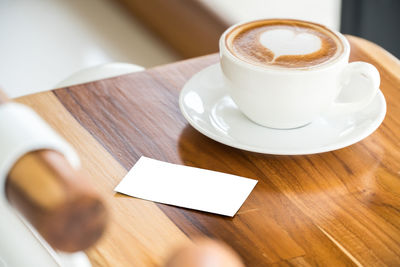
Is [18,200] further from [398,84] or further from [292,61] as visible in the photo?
[398,84]

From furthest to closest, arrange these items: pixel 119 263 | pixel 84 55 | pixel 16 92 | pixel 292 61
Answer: pixel 84 55
pixel 16 92
pixel 292 61
pixel 119 263

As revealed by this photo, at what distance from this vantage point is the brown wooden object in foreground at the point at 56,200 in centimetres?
19

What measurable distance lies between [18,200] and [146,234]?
1.24 feet

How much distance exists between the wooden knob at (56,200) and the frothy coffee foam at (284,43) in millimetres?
493

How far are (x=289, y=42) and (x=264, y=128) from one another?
108mm

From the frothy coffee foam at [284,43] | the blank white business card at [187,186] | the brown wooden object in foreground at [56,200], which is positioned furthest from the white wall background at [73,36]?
the brown wooden object in foreground at [56,200]

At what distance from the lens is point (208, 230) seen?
579 millimetres

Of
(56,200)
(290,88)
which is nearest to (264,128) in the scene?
(290,88)

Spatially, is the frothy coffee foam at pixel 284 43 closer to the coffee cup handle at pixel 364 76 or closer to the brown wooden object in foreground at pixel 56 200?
the coffee cup handle at pixel 364 76

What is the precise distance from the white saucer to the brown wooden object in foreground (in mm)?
472

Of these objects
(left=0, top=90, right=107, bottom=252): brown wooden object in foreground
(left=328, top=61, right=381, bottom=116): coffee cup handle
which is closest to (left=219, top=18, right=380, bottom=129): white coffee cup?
(left=328, top=61, right=381, bottom=116): coffee cup handle

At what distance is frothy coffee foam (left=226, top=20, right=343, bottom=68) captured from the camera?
2.25 ft

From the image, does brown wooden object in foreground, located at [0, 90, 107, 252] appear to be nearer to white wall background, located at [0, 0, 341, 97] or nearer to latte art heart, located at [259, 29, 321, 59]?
latte art heart, located at [259, 29, 321, 59]

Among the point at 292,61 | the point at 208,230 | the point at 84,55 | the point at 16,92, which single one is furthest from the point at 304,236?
the point at 84,55
